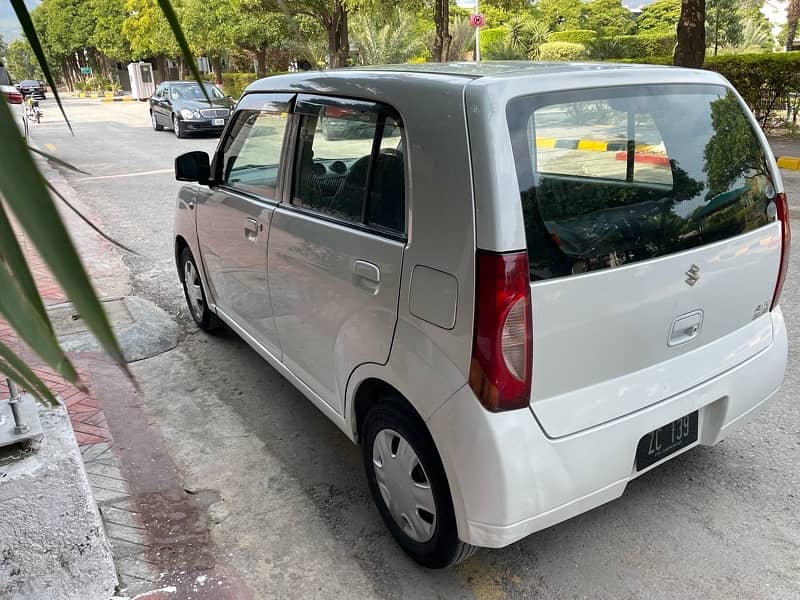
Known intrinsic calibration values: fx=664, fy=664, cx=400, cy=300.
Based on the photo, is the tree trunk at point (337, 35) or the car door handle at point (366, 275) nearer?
the car door handle at point (366, 275)

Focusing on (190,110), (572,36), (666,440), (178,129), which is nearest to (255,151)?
(666,440)

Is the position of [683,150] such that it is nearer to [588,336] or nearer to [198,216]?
[588,336]

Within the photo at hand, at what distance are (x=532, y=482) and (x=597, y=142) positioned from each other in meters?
1.18

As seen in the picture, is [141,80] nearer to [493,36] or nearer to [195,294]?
[493,36]

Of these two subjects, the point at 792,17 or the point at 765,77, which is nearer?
the point at 765,77

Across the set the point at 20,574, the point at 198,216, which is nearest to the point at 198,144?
the point at 198,216

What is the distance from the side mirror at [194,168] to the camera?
12.7 ft

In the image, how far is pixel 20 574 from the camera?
7.68 feet

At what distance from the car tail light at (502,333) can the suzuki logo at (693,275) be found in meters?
0.69

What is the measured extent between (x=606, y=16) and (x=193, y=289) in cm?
5205

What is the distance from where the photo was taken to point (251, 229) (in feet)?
11.1

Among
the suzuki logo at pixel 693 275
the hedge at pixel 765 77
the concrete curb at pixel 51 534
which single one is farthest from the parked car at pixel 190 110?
the suzuki logo at pixel 693 275

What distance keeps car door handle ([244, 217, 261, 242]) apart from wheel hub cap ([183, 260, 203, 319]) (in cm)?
128

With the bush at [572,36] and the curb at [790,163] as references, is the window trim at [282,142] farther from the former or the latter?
the bush at [572,36]
